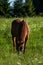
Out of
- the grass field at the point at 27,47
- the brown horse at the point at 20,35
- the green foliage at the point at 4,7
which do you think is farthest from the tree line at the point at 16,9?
the brown horse at the point at 20,35

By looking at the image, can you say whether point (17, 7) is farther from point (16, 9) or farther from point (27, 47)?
point (27, 47)

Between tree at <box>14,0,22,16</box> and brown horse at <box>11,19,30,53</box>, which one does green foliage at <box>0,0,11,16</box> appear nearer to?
tree at <box>14,0,22,16</box>

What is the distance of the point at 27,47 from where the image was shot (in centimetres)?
1192

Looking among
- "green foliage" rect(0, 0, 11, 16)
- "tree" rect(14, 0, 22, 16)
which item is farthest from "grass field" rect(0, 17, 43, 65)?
"tree" rect(14, 0, 22, 16)

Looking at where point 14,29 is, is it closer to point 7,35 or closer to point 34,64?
point 34,64

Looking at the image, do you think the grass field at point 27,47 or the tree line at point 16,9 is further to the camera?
the tree line at point 16,9

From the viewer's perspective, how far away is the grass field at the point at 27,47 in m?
8.41

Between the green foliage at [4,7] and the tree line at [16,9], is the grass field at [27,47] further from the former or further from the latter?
the tree line at [16,9]

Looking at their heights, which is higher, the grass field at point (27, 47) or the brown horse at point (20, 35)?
the brown horse at point (20, 35)

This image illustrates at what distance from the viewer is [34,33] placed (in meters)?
15.6

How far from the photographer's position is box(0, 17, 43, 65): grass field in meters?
8.41

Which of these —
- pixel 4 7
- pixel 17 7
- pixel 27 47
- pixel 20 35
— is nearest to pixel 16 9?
pixel 17 7

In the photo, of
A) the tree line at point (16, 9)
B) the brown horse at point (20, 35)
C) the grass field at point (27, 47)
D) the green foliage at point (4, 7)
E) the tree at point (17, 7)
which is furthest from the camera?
the tree at point (17, 7)

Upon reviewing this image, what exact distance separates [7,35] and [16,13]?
1240 inches
